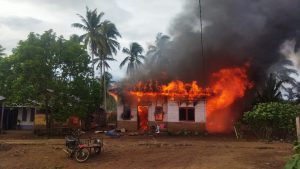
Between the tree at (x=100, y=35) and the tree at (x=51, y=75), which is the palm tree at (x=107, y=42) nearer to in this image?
the tree at (x=100, y=35)

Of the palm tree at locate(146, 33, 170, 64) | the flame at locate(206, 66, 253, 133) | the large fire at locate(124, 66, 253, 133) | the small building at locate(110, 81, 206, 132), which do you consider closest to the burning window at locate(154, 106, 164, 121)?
the small building at locate(110, 81, 206, 132)

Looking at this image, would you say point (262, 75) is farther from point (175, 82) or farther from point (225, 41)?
point (175, 82)

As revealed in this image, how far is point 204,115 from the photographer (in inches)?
1043

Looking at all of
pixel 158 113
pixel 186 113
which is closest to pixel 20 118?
pixel 158 113

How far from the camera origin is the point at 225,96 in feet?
95.8

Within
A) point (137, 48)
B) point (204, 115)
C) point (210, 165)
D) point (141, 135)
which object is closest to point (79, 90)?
point (141, 135)

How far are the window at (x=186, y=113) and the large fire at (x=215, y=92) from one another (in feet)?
3.10

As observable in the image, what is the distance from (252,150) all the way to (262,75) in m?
17.0

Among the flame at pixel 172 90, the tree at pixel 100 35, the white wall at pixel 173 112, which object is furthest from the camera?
the tree at pixel 100 35

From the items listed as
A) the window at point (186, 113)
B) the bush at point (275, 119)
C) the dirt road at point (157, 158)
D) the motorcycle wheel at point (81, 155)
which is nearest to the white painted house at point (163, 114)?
the window at point (186, 113)

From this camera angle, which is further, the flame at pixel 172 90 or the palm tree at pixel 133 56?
the palm tree at pixel 133 56

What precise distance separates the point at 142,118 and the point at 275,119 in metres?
11.8

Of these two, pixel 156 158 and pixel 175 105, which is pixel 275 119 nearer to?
pixel 175 105

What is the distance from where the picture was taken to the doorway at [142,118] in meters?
28.3
